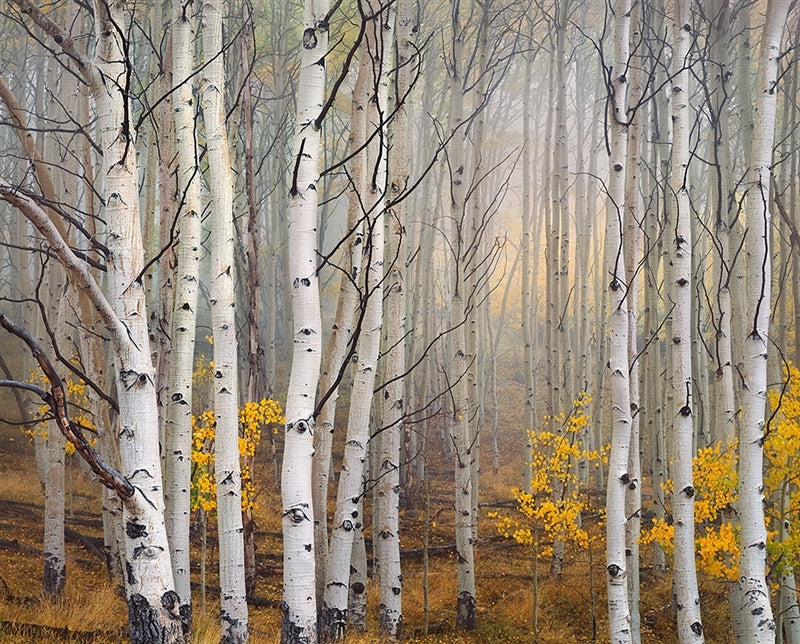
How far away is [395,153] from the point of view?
5660mm

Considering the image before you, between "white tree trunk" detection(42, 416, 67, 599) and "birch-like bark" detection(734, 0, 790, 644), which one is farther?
"white tree trunk" detection(42, 416, 67, 599)

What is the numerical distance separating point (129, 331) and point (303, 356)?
74 cm

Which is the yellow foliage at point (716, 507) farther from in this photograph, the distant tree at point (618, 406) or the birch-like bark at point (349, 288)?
the birch-like bark at point (349, 288)

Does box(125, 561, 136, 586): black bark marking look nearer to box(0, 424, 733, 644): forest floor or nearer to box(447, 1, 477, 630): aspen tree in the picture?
box(0, 424, 733, 644): forest floor

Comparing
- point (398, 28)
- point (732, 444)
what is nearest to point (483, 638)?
point (732, 444)

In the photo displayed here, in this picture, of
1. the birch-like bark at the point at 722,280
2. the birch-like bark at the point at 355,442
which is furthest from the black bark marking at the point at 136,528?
the birch-like bark at the point at 722,280

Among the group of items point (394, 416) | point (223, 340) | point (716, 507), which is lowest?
point (716, 507)

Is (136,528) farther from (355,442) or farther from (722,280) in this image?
(722,280)

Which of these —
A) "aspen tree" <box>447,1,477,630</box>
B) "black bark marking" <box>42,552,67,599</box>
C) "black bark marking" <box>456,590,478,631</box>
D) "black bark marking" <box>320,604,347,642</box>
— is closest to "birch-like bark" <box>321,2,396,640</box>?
"black bark marking" <box>320,604,347,642</box>

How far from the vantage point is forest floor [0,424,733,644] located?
6.00 metres

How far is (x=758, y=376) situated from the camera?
4109 mm

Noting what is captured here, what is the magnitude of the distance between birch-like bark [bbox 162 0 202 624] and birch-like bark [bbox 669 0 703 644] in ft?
11.2

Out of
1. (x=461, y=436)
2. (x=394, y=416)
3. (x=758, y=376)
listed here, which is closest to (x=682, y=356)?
(x=758, y=376)

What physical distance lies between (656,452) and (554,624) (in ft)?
11.3
